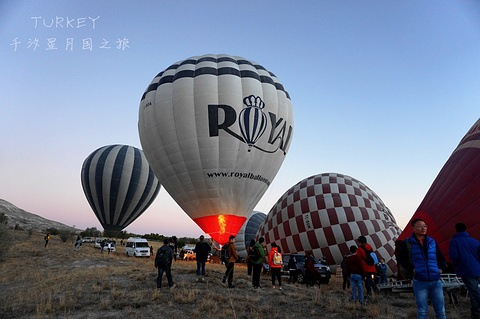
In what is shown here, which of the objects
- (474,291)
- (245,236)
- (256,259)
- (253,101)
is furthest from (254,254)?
(245,236)

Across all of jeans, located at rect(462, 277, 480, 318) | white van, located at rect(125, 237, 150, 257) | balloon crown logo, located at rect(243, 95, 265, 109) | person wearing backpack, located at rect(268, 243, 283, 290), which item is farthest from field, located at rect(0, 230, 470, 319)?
white van, located at rect(125, 237, 150, 257)

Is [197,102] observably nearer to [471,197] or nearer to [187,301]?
[187,301]

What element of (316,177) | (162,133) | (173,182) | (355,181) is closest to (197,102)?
(162,133)

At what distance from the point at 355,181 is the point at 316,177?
211cm

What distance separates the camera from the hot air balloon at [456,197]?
A: 7.26 metres

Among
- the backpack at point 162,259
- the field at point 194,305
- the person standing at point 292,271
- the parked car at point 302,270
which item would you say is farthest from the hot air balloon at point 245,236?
the backpack at point 162,259

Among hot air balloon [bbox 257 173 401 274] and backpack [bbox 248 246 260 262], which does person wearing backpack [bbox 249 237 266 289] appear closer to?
backpack [bbox 248 246 260 262]

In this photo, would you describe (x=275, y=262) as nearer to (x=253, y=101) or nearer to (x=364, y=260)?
(x=364, y=260)

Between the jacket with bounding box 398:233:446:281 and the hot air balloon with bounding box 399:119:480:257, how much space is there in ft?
14.0

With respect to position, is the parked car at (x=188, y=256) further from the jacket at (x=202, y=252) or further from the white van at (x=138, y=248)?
the jacket at (x=202, y=252)

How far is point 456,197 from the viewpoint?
7.76m

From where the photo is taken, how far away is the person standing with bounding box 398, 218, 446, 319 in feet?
12.0

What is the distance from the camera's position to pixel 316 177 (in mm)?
16531

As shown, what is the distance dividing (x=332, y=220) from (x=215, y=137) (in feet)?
23.7
